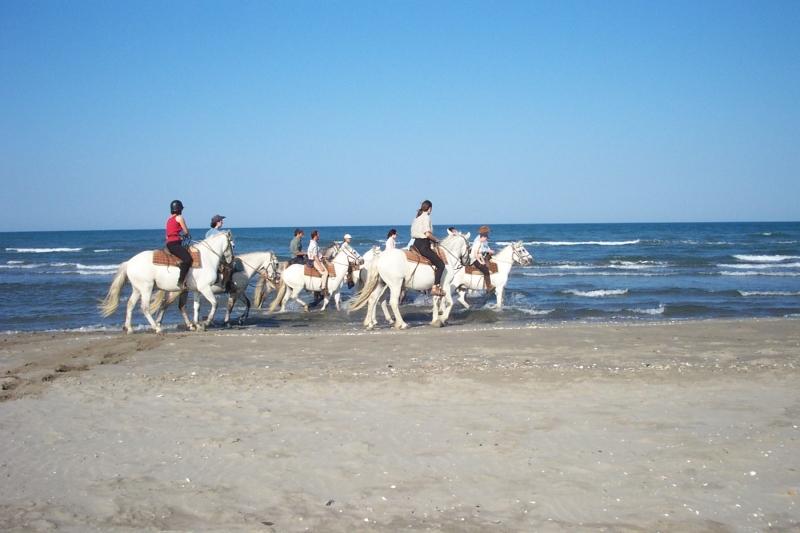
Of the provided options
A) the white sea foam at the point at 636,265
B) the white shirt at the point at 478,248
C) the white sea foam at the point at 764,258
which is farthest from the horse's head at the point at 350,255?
the white sea foam at the point at 764,258

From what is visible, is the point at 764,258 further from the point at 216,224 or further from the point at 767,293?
the point at 216,224

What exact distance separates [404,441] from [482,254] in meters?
11.5

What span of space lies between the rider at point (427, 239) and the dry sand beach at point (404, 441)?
12.0 ft

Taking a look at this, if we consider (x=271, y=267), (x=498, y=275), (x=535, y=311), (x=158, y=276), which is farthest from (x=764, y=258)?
(x=158, y=276)

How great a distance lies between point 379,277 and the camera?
14.0 metres

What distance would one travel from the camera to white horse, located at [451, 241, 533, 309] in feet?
57.3

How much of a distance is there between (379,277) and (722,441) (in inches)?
350

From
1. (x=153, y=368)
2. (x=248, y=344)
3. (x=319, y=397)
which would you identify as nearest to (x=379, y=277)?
(x=248, y=344)

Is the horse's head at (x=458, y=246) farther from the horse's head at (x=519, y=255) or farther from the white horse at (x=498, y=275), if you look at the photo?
the horse's head at (x=519, y=255)

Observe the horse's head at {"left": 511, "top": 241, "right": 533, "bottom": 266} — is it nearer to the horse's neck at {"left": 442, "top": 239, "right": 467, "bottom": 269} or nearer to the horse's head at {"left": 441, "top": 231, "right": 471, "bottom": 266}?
the horse's head at {"left": 441, "top": 231, "right": 471, "bottom": 266}

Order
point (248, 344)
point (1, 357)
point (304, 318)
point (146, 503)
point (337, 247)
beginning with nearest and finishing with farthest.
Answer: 1. point (146, 503)
2. point (1, 357)
3. point (248, 344)
4. point (304, 318)
5. point (337, 247)

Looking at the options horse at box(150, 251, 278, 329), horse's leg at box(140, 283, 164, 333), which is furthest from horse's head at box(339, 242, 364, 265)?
horse's leg at box(140, 283, 164, 333)

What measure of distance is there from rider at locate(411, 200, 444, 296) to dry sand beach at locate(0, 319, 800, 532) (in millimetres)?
3649

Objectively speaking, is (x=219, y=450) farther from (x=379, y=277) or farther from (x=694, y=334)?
(x=694, y=334)
